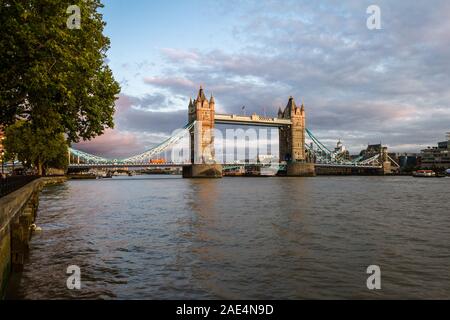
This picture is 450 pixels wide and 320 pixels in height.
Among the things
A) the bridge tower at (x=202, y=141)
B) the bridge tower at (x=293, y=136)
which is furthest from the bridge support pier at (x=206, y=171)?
the bridge tower at (x=293, y=136)

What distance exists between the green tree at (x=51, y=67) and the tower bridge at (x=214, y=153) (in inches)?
3029

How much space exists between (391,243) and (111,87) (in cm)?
1362

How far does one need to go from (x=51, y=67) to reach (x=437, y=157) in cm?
18739

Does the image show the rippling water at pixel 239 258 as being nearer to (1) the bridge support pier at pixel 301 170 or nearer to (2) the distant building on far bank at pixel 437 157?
(1) the bridge support pier at pixel 301 170

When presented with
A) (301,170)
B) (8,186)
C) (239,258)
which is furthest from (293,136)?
(239,258)

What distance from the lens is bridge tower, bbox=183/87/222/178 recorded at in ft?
368

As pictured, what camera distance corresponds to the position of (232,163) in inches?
4724

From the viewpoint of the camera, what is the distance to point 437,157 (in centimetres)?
17712

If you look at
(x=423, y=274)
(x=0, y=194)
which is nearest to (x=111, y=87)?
(x=0, y=194)

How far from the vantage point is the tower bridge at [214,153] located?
368 feet

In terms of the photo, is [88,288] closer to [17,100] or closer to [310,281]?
[310,281]

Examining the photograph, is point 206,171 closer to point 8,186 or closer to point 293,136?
point 293,136

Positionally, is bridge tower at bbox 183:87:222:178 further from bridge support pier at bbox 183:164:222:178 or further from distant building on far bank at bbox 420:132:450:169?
distant building on far bank at bbox 420:132:450:169

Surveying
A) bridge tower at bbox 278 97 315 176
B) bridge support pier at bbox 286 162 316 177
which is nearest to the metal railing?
bridge support pier at bbox 286 162 316 177
